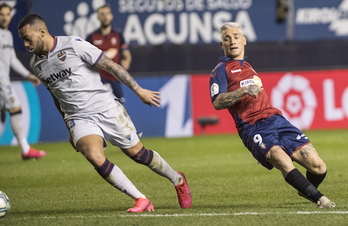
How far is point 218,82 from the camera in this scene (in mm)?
7918

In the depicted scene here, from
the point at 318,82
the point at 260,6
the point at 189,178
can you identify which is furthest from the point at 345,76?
the point at 189,178

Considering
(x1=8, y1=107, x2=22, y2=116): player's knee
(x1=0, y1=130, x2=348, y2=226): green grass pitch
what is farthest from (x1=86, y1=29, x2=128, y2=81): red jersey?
(x1=0, y1=130, x2=348, y2=226): green grass pitch

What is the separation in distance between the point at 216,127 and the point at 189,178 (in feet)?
21.3

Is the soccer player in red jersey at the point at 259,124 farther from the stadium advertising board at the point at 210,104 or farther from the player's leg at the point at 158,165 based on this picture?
the stadium advertising board at the point at 210,104

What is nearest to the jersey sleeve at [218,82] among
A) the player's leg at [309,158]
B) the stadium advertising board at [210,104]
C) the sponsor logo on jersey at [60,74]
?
the player's leg at [309,158]

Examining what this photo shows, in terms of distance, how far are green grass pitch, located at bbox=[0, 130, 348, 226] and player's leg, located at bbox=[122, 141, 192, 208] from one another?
0.12m

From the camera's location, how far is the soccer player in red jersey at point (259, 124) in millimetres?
7633

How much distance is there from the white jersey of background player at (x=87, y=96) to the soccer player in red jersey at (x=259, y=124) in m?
0.83

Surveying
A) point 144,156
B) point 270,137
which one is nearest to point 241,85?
point 270,137

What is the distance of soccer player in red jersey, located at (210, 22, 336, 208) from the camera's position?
763cm

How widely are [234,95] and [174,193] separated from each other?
1.99m

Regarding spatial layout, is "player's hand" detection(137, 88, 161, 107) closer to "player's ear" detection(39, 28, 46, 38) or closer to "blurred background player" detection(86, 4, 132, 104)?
"player's ear" detection(39, 28, 46, 38)

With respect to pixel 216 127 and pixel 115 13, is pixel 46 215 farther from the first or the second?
pixel 115 13

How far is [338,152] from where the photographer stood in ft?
44.0
